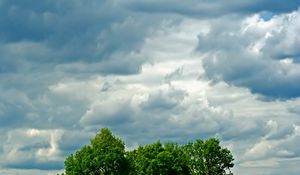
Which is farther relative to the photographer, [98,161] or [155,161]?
[155,161]

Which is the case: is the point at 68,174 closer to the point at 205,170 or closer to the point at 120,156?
the point at 120,156

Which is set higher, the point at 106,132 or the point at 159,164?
the point at 106,132

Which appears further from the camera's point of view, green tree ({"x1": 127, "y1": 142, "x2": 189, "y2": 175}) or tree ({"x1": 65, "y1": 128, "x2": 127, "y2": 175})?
green tree ({"x1": 127, "y1": 142, "x2": 189, "y2": 175})

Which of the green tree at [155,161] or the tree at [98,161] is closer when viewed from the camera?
the tree at [98,161]

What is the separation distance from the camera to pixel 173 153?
188 metres

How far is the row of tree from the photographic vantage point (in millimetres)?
172750

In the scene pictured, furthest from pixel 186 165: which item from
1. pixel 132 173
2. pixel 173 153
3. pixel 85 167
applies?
pixel 85 167

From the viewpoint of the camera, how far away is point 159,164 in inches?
7013

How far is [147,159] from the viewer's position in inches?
7087

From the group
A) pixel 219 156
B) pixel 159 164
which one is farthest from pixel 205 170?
pixel 159 164

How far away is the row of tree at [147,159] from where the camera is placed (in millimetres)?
172750

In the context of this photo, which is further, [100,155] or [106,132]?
[106,132]

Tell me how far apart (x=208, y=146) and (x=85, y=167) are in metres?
41.5

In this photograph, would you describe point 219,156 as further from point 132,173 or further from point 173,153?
point 132,173
